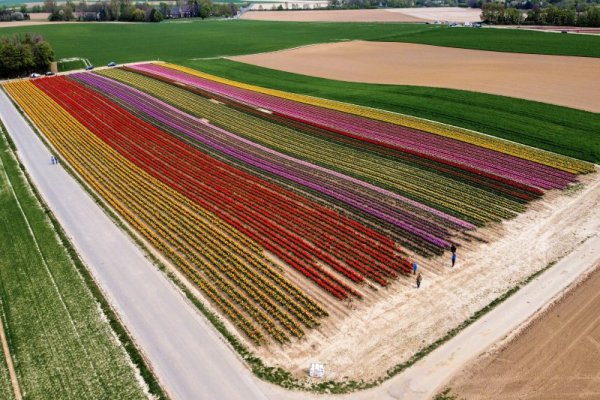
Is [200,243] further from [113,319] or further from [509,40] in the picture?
[509,40]

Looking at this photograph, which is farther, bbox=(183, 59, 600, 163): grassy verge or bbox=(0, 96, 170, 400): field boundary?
bbox=(183, 59, 600, 163): grassy verge

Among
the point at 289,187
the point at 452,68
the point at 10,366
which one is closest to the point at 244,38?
the point at 452,68

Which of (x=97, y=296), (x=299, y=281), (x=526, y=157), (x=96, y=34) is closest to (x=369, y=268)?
(x=299, y=281)

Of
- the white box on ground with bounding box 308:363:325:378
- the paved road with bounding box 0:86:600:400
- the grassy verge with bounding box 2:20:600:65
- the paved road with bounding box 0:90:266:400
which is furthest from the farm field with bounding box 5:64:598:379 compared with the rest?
the grassy verge with bounding box 2:20:600:65

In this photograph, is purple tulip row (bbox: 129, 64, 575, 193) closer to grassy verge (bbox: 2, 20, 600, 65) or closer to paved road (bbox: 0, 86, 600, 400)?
paved road (bbox: 0, 86, 600, 400)

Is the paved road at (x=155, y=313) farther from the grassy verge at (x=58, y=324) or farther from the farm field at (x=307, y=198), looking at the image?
the farm field at (x=307, y=198)

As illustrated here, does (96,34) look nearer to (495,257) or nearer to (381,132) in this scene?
(381,132)
